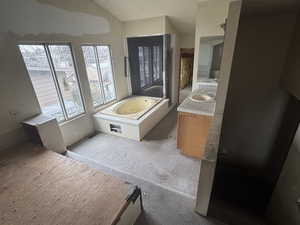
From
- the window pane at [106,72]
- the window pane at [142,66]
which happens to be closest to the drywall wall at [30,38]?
the window pane at [106,72]

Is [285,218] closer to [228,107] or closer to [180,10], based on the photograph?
[228,107]

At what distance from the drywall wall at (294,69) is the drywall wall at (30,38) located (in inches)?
125

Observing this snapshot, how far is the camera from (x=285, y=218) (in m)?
1.38

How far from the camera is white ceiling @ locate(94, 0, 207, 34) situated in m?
2.76

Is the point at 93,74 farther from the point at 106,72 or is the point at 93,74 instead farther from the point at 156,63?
the point at 156,63

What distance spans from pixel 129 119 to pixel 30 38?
1986mm

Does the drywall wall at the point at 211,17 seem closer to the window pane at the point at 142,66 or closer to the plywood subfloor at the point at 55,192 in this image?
the window pane at the point at 142,66

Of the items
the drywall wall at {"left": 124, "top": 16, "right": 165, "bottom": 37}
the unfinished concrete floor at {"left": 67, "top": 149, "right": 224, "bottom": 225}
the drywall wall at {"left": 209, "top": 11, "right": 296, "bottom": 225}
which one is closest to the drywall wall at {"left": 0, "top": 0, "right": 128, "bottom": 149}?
the drywall wall at {"left": 124, "top": 16, "right": 165, "bottom": 37}

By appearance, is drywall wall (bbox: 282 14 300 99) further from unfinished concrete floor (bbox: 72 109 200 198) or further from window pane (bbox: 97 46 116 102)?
window pane (bbox: 97 46 116 102)

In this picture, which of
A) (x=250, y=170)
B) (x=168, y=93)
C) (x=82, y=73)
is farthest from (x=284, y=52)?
(x=82, y=73)

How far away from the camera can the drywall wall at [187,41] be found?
4121 millimetres

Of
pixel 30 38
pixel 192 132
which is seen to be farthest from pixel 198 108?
pixel 30 38

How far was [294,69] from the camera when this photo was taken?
1466mm

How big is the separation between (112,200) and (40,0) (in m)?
2.86
